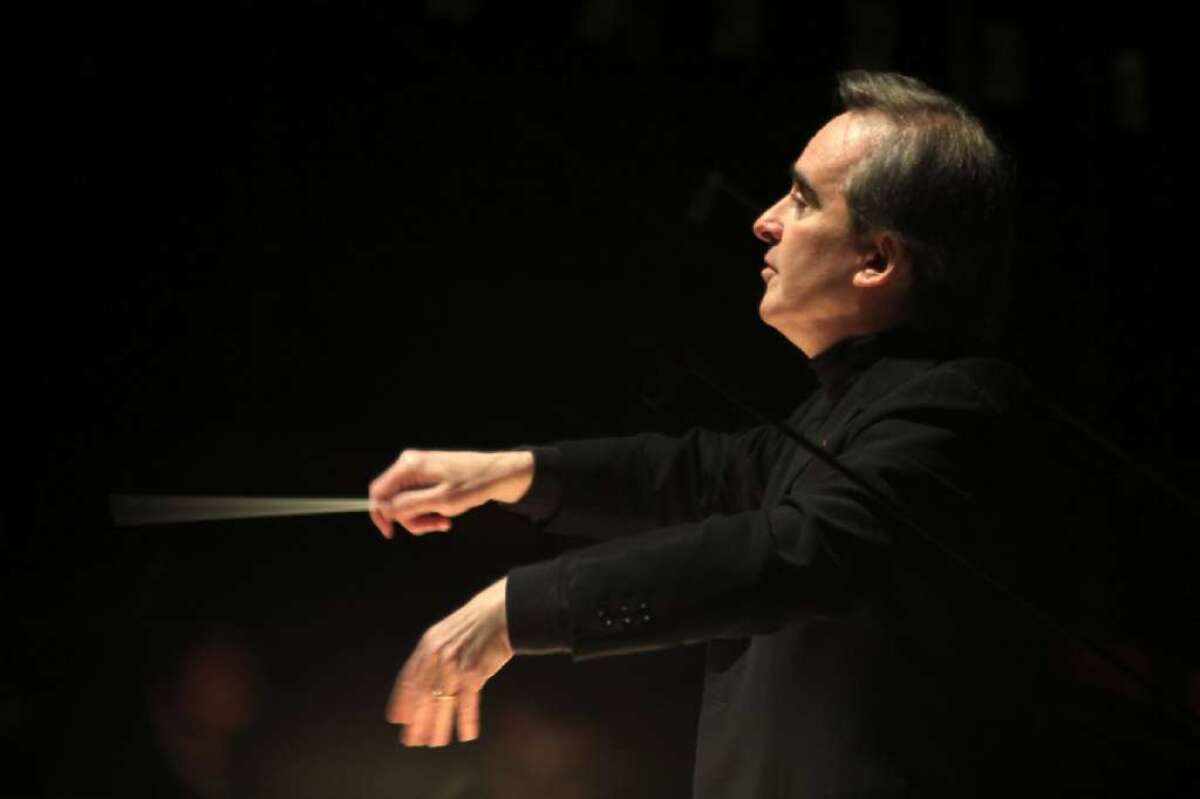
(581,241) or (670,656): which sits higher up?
(581,241)

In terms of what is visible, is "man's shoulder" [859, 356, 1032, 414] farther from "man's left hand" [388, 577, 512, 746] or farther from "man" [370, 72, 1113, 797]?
"man's left hand" [388, 577, 512, 746]

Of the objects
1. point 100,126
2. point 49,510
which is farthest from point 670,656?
point 100,126

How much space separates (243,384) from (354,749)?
0.62 m

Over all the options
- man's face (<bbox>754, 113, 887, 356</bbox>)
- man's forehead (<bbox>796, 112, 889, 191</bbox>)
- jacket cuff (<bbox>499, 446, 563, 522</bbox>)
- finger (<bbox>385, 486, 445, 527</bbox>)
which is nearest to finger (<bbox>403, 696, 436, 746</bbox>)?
finger (<bbox>385, 486, 445, 527</bbox>)

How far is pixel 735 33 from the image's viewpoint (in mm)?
2309

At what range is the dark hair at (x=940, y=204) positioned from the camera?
52.6 inches

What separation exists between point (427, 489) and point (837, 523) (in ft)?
1.63

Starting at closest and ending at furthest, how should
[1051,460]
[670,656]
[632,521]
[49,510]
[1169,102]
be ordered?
[1051,460] < [632,521] < [49,510] < [670,656] < [1169,102]

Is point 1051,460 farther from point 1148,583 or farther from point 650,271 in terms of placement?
point 1148,583

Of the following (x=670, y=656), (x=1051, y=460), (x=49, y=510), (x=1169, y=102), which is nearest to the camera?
(x=1051, y=460)

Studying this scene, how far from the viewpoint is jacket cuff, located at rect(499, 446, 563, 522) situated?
1.49 m

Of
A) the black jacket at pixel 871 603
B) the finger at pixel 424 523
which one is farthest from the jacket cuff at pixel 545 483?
the black jacket at pixel 871 603

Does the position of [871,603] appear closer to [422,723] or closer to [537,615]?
[537,615]

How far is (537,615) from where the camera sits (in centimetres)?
106
